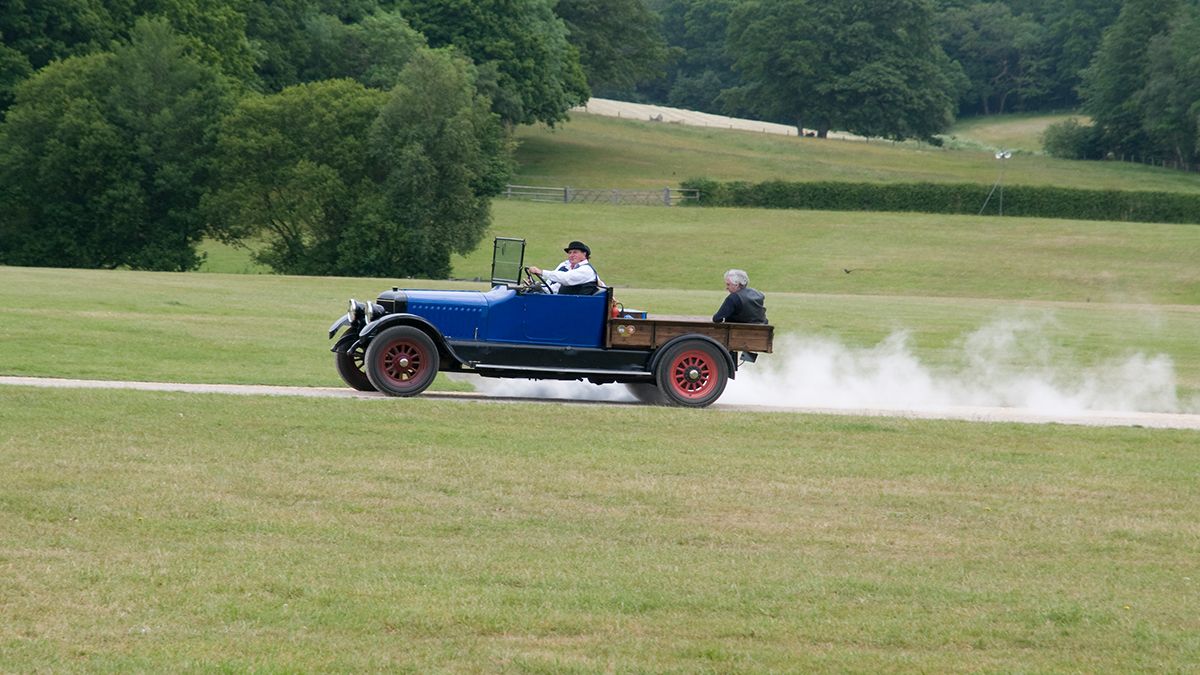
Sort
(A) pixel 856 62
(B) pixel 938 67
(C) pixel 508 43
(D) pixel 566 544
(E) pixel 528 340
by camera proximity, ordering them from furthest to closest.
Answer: (B) pixel 938 67, (A) pixel 856 62, (C) pixel 508 43, (E) pixel 528 340, (D) pixel 566 544

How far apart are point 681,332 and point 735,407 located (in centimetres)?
126

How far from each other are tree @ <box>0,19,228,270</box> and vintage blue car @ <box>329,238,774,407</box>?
160ft

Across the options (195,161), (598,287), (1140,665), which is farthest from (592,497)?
(195,161)

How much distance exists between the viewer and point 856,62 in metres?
126

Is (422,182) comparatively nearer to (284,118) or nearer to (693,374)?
(284,118)

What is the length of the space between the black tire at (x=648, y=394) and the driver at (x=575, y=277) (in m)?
1.52

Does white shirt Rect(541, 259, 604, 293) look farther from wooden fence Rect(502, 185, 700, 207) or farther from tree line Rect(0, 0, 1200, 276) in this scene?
wooden fence Rect(502, 185, 700, 207)

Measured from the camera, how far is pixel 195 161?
65.9m

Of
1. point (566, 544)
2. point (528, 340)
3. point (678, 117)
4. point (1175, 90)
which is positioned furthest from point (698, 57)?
point (566, 544)

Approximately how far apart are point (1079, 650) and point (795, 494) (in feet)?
14.5

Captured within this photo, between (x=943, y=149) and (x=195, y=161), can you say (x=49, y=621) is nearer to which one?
(x=195, y=161)

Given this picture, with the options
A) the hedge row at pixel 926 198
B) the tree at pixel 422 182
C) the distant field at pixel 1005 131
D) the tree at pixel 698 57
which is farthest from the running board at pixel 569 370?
the tree at pixel 698 57

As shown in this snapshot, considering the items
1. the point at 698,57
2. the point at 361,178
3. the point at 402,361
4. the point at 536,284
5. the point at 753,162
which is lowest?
the point at 402,361

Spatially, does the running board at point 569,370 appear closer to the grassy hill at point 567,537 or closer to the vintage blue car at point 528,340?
the vintage blue car at point 528,340
